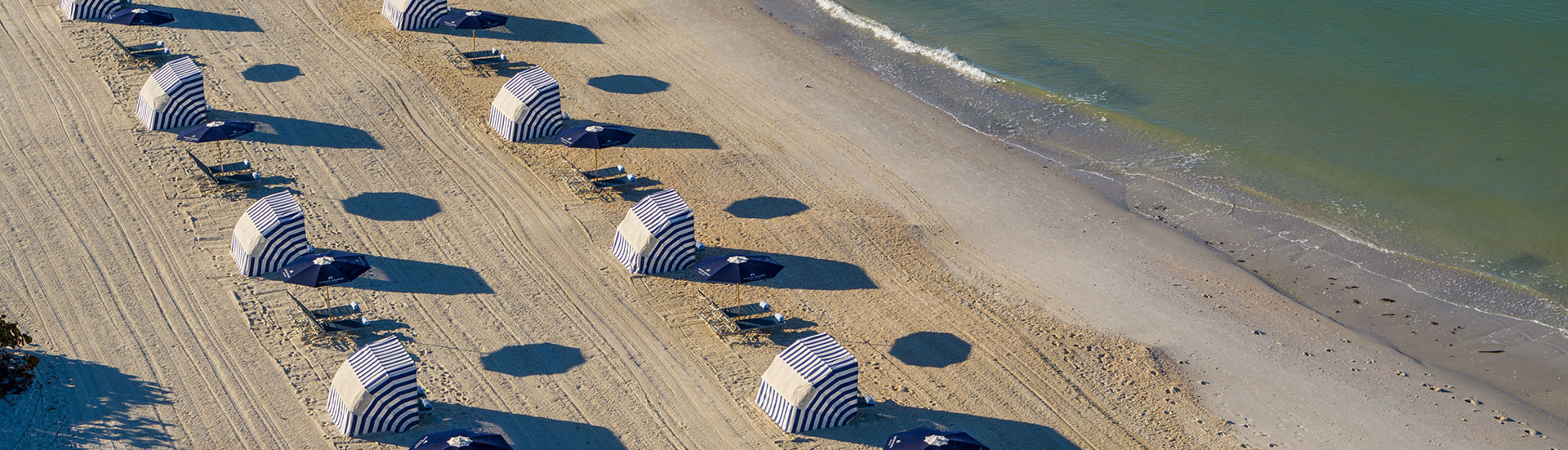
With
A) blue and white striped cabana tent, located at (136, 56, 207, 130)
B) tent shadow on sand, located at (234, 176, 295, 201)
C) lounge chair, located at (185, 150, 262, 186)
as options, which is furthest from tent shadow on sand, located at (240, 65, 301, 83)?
lounge chair, located at (185, 150, 262, 186)

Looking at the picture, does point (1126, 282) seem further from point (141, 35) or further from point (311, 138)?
point (141, 35)

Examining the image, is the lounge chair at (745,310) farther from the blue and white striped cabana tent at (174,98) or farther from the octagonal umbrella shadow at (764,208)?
the blue and white striped cabana tent at (174,98)

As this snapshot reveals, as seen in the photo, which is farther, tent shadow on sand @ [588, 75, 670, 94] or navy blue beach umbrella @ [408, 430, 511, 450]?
tent shadow on sand @ [588, 75, 670, 94]

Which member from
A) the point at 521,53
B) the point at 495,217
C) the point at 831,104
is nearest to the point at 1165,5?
the point at 831,104

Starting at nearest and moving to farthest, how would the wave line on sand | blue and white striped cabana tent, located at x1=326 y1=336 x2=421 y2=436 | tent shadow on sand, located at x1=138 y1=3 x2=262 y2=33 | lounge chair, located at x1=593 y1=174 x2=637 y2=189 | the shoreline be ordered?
blue and white striped cabana tent, located at x1=326 y1=336 x2=421 y2=436 < the shoreline < lounge chair, located at x1=593 y1=174 x2=637 y2=189 < tent shadow on sand, located at x1=138 y1=3 x2=262 y2=33 < the wave line on sand

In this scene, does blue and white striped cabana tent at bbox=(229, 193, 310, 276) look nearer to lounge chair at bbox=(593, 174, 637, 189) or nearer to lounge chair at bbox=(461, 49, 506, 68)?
lounge chair at bbox=(593, 174, 637, 189)

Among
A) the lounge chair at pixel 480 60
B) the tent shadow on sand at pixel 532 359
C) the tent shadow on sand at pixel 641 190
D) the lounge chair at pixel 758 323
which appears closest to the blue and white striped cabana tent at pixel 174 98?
the lounge chair at pixel 480 60

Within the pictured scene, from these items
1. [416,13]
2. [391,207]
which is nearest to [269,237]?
[391,207]

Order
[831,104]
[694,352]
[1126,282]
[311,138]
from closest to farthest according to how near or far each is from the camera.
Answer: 1. [694,352]
2. [1126,282]
3. [311,138]
4. [831,104]
